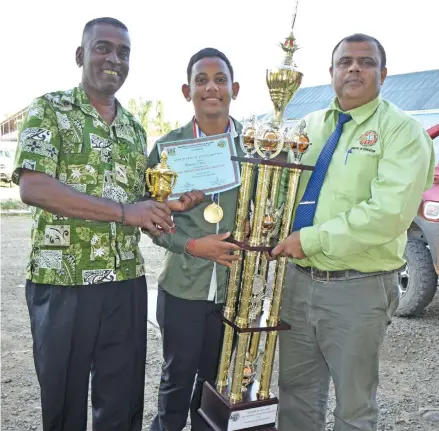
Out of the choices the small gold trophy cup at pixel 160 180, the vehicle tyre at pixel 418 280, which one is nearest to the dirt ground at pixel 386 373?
the vehicle tyre at pixel 418 280

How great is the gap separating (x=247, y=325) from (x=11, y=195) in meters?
14.4

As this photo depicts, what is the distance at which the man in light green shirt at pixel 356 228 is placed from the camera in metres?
1.94

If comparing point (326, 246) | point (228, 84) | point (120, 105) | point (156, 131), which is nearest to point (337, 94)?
point (228, 84)

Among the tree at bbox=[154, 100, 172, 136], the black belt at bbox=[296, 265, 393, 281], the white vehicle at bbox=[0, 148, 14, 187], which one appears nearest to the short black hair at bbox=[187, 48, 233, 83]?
the black belt at bbox=[296, 265, 393, 281]

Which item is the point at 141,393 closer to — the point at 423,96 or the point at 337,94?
the point at 337,94

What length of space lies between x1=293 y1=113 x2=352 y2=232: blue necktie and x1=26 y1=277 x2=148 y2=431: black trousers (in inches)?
31.3

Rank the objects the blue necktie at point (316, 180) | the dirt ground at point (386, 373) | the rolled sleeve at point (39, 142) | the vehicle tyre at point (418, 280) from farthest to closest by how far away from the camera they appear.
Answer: the vehicle tyre at point (418, 280) → the dirt ground at point (386, 373) → the blue necktie at point (316, 180) → the rolled sleeve at point (39, 142)

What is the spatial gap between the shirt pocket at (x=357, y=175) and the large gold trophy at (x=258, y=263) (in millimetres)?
162

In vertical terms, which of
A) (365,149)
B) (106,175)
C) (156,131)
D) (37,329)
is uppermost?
(156,131)

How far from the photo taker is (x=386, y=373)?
3.69m

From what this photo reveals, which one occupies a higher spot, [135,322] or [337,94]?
[337,94]

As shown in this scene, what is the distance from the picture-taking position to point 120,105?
2193 mm

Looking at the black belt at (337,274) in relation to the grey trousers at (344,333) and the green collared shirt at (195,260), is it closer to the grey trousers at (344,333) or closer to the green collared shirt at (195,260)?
the grey trousers at (344,333)

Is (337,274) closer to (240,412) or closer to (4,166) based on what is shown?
(240,412)
